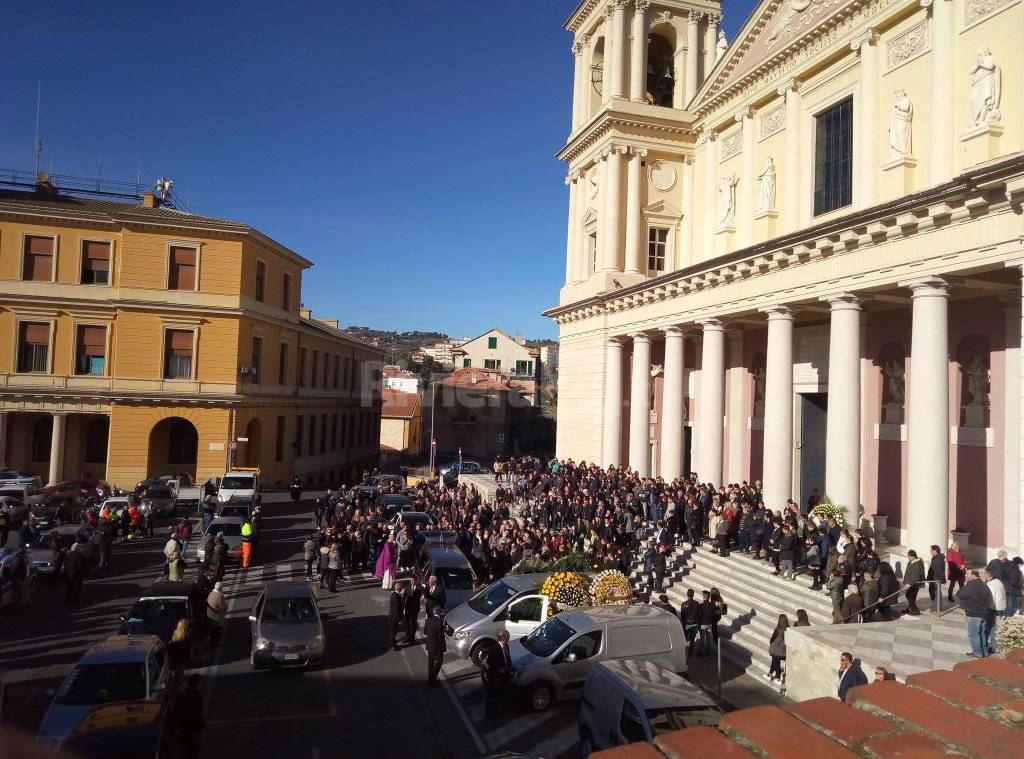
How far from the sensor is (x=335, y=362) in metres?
51.5

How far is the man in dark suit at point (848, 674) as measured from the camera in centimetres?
970

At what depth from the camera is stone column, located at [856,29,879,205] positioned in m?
18.5

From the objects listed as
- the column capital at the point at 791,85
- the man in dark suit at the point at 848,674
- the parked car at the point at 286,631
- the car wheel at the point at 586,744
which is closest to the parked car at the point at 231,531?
the parked car at the point at 286,631

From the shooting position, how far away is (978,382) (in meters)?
17.2

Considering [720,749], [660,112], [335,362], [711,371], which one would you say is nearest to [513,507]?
[711,371]

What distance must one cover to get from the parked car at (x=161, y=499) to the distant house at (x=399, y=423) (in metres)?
43.6

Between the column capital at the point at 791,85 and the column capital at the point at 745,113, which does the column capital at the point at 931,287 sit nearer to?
the column capital at the point at 791,85

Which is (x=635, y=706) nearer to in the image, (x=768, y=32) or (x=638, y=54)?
(x=768, y=32)

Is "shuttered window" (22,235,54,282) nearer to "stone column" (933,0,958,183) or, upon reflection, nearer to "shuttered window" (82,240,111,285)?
"shuttered window" (82,240,111,285)

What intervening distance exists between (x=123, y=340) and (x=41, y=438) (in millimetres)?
7268

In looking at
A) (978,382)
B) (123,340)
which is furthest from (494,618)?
(123,340)

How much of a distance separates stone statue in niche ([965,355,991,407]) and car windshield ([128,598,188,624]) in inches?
732

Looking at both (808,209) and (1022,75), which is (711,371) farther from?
(1022,75)

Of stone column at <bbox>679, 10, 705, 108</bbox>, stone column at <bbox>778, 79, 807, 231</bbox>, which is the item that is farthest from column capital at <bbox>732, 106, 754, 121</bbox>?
Answer: stone column at <bbox>679, 10, 705, 108</bbox>
